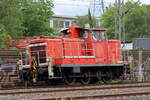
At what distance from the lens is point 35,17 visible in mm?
35156

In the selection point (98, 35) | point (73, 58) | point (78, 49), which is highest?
point (98, 35)

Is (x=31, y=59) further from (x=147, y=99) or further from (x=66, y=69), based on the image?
(x=147, y=99)

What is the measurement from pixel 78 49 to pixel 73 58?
72cm

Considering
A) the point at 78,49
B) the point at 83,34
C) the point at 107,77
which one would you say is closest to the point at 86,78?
the point at 107,77

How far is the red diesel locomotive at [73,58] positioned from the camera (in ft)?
46.8

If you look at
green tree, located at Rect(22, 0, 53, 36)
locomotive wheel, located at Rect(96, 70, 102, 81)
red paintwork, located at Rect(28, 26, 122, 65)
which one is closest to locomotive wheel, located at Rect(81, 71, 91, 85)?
locomotive wheel, located at Rect(96, 70, 102, 81)

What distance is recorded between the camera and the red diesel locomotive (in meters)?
14.3

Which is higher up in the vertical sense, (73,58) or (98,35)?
(98,35)

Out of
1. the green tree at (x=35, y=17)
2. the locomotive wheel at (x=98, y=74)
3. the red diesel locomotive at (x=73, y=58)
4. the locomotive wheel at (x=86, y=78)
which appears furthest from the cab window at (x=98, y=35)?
the green tree at (x=35, y=17)

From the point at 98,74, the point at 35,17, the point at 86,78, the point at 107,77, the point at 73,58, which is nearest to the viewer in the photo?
the point at 73,58

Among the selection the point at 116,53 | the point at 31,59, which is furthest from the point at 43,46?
the point at 116,53

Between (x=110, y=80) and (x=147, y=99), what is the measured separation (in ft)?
23.5

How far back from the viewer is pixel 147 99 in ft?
30.9

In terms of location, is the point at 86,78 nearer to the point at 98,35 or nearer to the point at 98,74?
the point at 98,74
